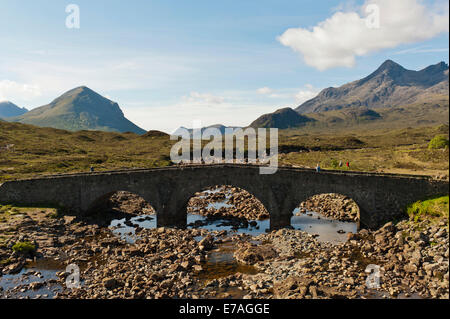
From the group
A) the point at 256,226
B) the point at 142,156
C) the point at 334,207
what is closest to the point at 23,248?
the point at 256,226

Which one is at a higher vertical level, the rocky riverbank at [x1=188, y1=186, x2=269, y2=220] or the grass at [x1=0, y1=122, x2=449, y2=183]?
the grass at [x1=0, y1=122, x2=449, y2=183]

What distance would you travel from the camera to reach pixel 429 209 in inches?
1169

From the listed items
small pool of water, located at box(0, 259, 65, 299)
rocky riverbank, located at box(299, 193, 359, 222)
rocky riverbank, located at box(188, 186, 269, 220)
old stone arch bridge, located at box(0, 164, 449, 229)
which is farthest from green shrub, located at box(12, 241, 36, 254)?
rocky riverbank, located at box(299, 193, 359, 222)

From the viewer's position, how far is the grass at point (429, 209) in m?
28.6

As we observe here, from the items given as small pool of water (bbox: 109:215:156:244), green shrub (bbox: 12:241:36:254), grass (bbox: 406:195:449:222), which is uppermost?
grass (bbox: 406:195:449:222)

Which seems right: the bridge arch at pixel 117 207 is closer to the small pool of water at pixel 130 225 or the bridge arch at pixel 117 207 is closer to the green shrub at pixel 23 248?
the small pool of water at pixel 130 225

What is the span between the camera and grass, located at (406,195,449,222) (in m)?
28.6

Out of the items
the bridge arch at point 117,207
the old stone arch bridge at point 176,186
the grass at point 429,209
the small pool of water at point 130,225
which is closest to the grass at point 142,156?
the grass at point 429,209

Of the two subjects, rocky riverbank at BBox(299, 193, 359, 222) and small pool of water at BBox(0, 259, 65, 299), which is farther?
rocky riverbank at BBox(299, 193, 359, 222)

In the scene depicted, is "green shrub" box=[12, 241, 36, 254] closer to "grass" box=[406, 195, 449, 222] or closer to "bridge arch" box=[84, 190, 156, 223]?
"bridge arch" box=[84, 190, 156, 223]

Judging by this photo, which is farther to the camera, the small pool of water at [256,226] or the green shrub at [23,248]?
the small pool of water at [256,226]

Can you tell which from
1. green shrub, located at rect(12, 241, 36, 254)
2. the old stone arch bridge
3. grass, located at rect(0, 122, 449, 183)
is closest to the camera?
green shrub, located at rect(12, 241, 36, 254)

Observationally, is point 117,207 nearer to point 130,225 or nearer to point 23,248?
point 130,225

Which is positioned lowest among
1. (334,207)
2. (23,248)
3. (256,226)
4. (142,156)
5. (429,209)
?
(256,226)
